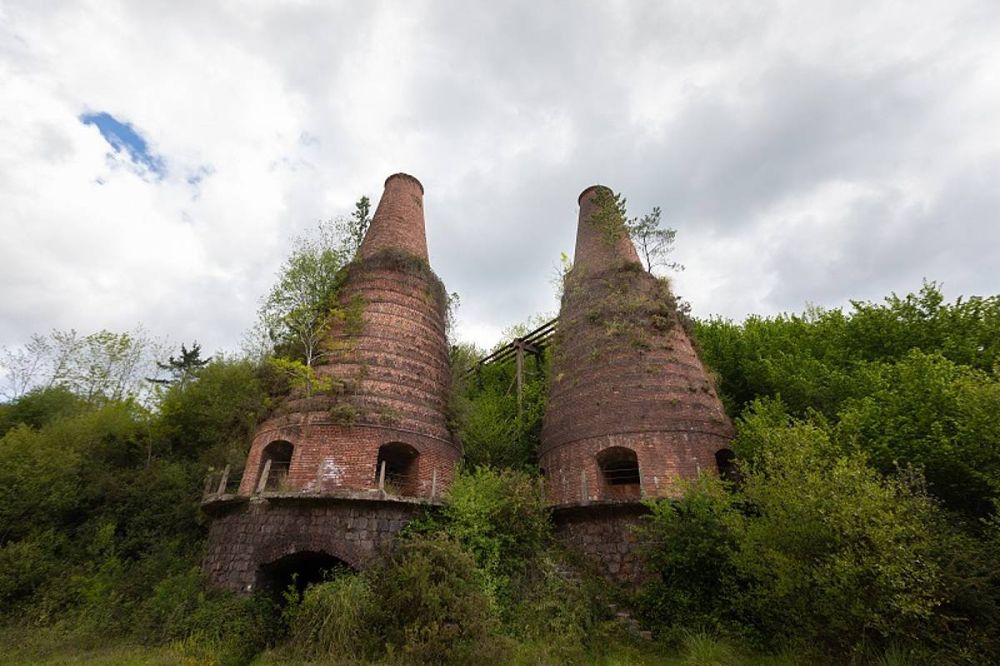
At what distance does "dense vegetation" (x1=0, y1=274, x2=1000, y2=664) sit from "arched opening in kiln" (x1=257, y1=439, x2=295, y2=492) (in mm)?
1312

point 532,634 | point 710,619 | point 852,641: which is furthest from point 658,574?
point 852,641

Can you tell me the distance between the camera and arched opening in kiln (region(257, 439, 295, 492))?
13281 mm

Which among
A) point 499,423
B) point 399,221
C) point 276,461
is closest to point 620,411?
point 499,423

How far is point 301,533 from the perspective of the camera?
1130 centimetres

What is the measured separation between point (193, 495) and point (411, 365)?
9801 millimetres

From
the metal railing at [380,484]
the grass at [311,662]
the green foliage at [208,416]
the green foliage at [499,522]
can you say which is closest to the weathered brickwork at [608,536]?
the green foliage at [499,522]

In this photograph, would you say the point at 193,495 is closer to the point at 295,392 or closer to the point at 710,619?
the point at 295,392

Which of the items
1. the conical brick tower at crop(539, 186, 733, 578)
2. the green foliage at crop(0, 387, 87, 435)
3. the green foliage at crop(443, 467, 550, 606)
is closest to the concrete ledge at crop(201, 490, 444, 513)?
the green foliage at crop(443, 467, 550, 606)

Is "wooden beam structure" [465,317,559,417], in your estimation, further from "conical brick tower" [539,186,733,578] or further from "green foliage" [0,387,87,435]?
"green foliage" [0,387,87,435]

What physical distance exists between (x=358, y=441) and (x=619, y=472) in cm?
720

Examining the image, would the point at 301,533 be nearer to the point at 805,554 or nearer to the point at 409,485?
the point at 409,485

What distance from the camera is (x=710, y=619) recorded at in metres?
9.65

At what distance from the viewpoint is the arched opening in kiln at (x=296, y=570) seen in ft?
36.6

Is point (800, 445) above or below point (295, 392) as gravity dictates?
below
